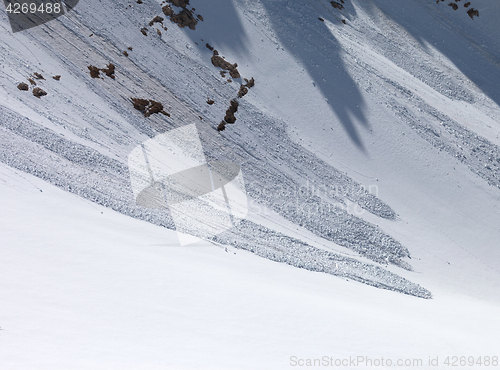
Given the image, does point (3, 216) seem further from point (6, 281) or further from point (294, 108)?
point (294, 108)

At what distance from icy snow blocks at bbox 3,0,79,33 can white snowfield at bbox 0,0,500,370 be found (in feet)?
0.67

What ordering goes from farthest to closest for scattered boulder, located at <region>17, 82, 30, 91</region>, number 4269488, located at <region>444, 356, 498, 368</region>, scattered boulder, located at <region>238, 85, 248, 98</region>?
1. scattered boulder, located at <region>238, 85, 248, 98</region>
2. scattered boulder, located at <region>17, 82, 30, 91</region>
3. number 4269488, located at <region>444, 356, 498, 368</region>

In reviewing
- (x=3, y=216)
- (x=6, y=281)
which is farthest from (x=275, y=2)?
(x=6, y=281)

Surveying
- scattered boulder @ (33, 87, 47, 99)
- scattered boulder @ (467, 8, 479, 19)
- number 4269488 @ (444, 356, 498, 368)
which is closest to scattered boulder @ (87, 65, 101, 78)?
scattered boulder @ (33, 87, 47, 99)

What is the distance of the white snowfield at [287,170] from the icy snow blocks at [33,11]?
20 cm

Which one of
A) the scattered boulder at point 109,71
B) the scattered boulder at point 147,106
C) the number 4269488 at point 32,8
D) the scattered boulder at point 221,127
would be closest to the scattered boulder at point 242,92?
the scattered boulder at point 221,127

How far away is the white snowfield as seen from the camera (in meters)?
5.57

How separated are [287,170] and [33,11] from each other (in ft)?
→ 24.9

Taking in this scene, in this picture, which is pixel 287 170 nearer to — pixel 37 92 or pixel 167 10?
pixel 167 10

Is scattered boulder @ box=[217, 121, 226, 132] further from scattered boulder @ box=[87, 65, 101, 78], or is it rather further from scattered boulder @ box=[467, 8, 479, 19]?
scattered boulder @ box=[467, 8, 479, 19]

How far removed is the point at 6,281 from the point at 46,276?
0.50 m

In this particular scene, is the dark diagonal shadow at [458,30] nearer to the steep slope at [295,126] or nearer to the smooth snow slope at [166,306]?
the steep slope at [295,126]

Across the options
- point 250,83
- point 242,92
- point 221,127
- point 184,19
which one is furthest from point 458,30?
point 184,19

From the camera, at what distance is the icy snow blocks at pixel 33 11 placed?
27.9 feet
